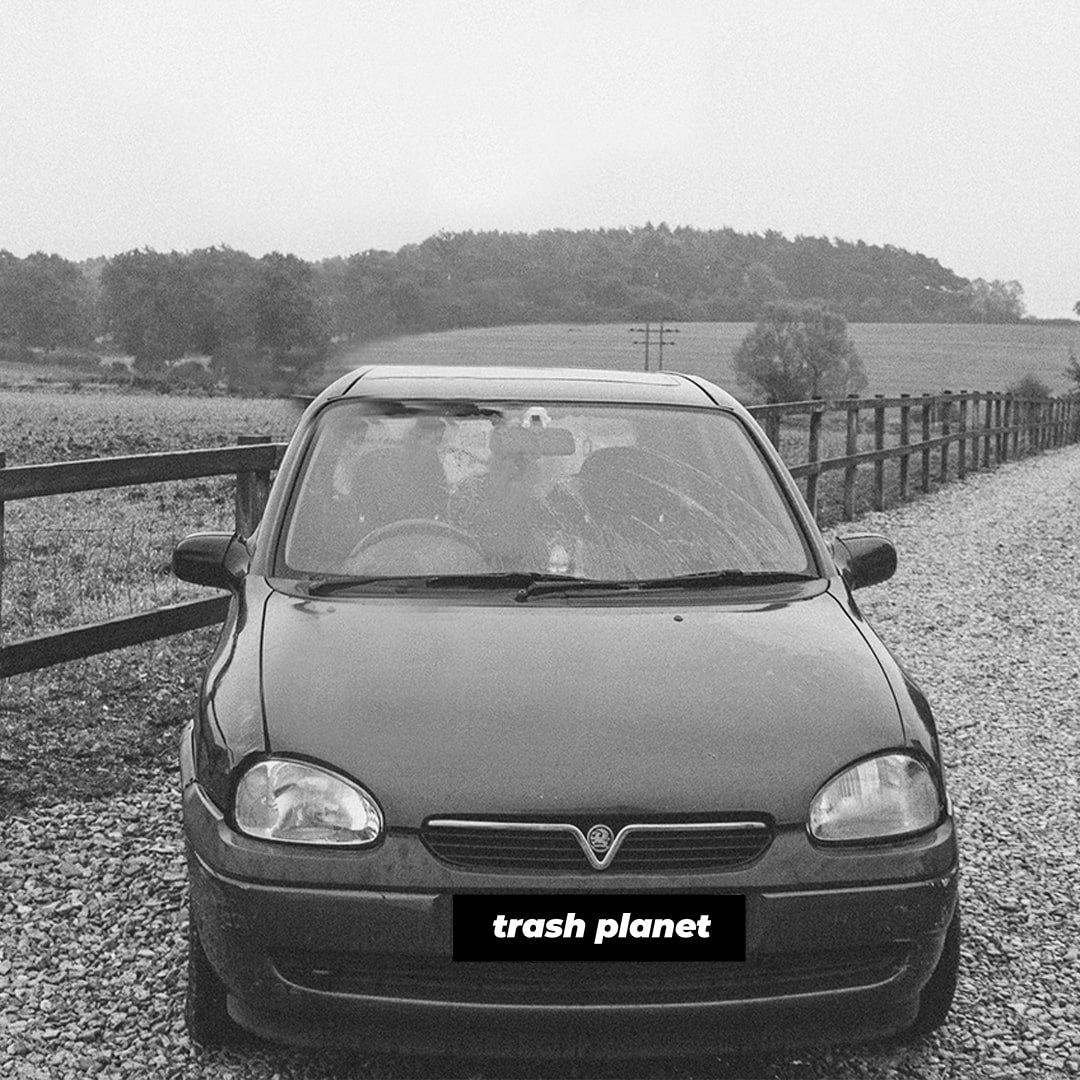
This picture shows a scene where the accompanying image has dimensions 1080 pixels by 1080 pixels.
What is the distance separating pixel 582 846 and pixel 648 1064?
697 millimetres

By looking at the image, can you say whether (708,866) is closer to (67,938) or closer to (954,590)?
(67,938)

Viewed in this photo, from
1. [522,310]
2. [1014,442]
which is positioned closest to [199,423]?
[1014,442]

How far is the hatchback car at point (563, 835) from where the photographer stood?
8.25ft

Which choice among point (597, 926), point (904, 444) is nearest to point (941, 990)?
point (597, 926)

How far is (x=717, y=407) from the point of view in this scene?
162 inches

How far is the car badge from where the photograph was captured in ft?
8.25

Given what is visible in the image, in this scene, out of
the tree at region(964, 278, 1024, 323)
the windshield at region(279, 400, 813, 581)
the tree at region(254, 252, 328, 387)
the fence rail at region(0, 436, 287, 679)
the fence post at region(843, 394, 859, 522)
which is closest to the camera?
the windshield at region(279, 400, 813, 581)

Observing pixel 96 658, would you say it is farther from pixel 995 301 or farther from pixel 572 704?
pixel 995 301

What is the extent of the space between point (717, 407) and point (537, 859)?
1.95 m

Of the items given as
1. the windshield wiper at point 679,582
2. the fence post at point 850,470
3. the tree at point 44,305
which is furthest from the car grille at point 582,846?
the tree at point 44,305

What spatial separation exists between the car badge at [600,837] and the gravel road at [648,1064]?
2.10ft

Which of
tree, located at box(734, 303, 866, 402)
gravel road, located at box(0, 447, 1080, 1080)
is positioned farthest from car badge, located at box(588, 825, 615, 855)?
tree, located at box(734, 303, 866, 402)

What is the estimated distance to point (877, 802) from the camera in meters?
2.69

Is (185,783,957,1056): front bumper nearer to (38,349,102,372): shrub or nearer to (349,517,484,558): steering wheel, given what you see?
(349,517,484,558): steering wheel
